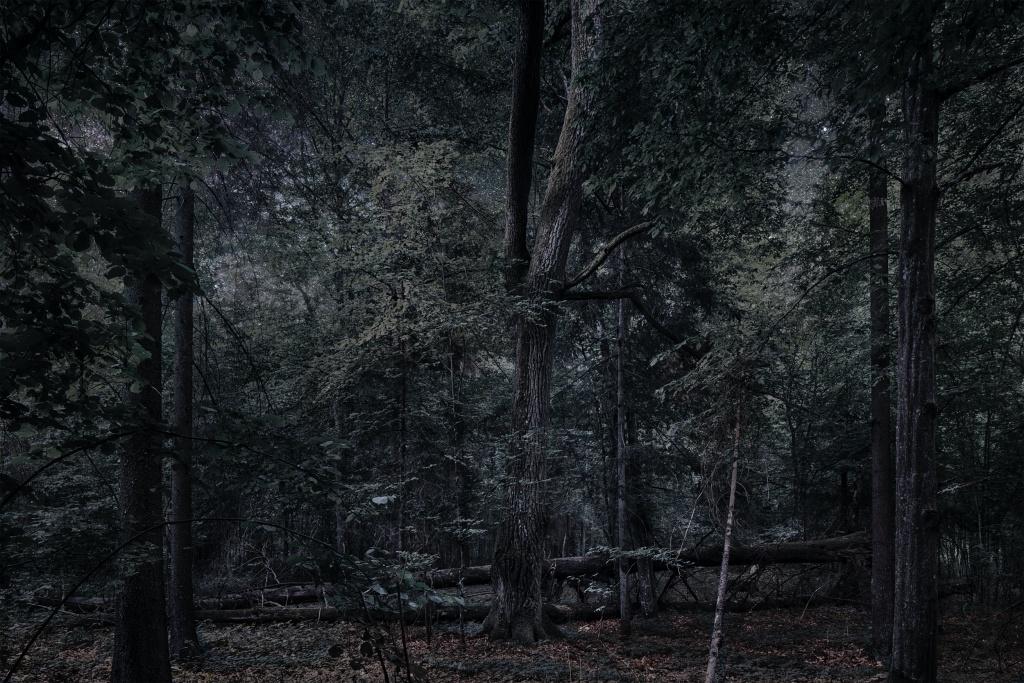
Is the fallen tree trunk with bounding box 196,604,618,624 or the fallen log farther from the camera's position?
the fallen log

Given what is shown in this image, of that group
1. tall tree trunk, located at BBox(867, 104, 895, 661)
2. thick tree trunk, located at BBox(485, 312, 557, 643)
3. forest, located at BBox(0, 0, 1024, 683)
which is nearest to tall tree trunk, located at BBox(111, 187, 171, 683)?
forest, located at BBox(0, 0, 1024, 683)

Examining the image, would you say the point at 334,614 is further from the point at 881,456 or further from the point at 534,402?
the point at 881,456

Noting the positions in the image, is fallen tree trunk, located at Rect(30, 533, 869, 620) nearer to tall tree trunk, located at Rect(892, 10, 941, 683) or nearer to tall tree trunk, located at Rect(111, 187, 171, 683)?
tall tree trunk, located at Rect(892, 10, 941, 683)

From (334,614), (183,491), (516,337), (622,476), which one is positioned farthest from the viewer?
(334,614)

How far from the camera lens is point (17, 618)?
16.1ft

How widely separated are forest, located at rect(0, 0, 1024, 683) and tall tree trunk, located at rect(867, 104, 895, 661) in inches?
1.7

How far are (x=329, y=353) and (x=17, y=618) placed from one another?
6318mm

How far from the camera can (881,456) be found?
804 cm

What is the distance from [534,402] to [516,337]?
106 centimetres

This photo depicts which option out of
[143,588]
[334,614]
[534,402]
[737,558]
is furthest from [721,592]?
[334,614]

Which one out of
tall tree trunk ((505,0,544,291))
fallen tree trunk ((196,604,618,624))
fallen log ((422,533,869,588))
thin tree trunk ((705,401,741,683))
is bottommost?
fallen tree trunk ((196,604,618,624))

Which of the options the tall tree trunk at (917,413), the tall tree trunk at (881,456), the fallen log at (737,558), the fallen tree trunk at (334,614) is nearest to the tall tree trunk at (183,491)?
the fallen tree trunk at (334,614)

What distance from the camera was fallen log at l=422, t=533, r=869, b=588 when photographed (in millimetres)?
10594

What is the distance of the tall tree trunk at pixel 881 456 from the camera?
7718mm
